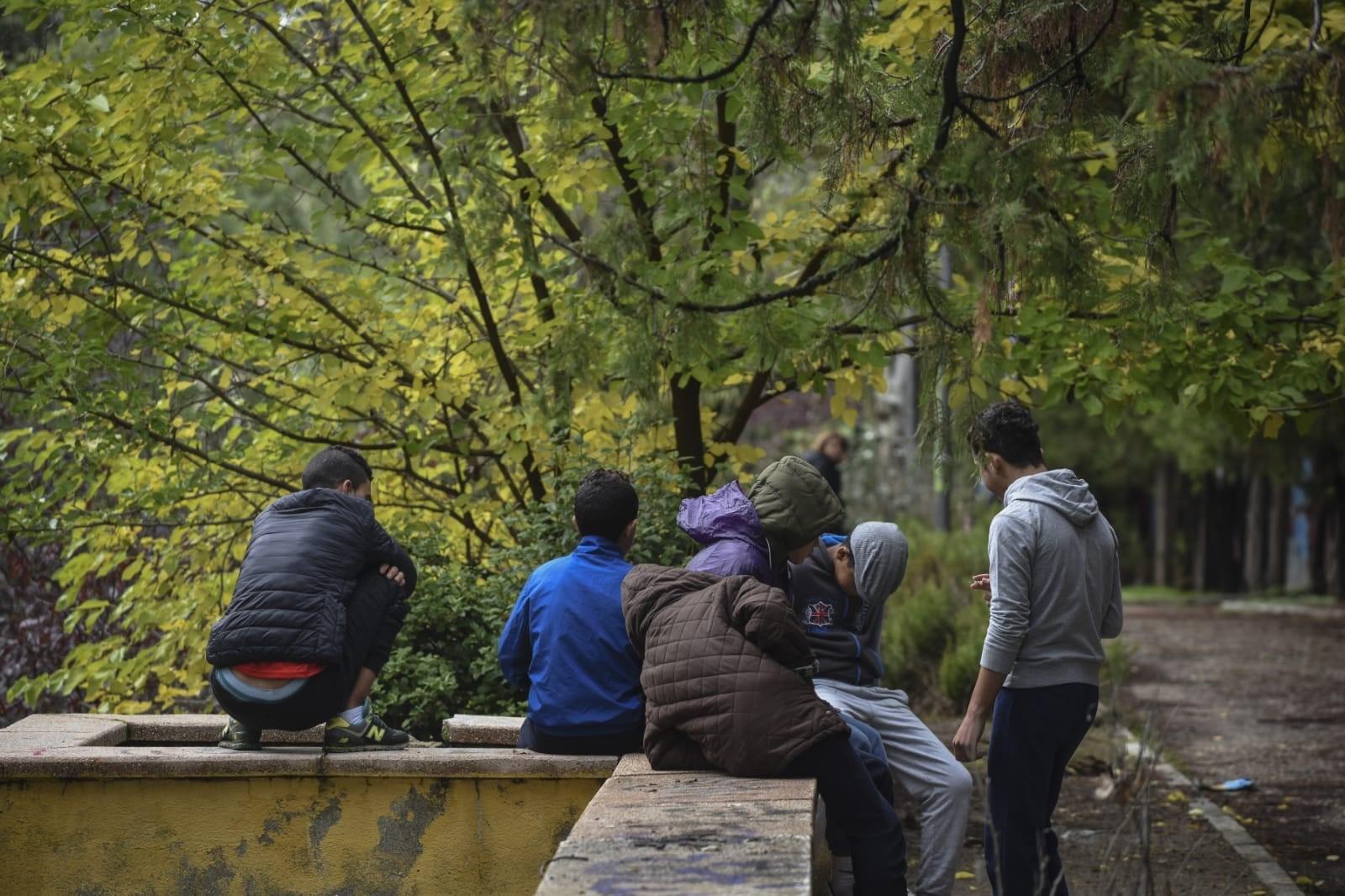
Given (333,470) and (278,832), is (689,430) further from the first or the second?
(278,832)

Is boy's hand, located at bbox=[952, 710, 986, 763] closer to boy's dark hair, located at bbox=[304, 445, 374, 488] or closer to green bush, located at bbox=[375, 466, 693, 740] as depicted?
green bush, located at bbox=[375, 466, 693, 740]

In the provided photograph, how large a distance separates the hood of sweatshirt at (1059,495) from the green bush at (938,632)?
219 inches

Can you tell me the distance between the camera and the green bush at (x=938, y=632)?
37.2 feet

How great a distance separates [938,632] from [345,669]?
8187 mm

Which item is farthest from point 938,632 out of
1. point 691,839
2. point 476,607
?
point 691,839

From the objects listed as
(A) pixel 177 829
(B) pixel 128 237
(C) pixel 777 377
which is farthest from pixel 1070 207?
(B) pixel 128 237

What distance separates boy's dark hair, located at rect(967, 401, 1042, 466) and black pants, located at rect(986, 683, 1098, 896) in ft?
2.48

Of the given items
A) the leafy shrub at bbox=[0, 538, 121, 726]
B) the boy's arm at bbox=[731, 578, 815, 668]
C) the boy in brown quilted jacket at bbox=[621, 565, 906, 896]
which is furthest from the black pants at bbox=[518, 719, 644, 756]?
the leafy shrub at bbox=[0, 538, 121, 726]

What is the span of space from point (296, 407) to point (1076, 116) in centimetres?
417

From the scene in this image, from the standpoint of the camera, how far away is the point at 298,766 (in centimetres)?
527

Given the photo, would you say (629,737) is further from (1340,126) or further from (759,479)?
(1340,126)

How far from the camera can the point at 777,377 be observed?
7.94m

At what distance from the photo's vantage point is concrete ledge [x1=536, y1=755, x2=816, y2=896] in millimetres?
3537

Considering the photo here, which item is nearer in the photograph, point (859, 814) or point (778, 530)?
point (859, 814)
